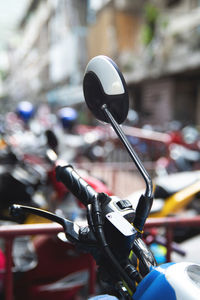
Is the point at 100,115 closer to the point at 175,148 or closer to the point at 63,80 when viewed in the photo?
the point at 175,148

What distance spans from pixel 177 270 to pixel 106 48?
62.1ft

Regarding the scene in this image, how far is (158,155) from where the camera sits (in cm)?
595

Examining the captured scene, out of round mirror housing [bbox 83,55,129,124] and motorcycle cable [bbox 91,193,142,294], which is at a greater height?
round mirror housing [bbox 83,55,129,124]

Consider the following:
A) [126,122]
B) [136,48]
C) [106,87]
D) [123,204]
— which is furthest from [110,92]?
[136,48]

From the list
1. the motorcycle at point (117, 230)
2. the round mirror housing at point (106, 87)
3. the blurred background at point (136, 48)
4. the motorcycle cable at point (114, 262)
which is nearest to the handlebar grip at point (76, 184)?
the motorcycle at point (117, 230)

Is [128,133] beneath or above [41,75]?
above

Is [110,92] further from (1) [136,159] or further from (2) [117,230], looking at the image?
(2) [117,230]

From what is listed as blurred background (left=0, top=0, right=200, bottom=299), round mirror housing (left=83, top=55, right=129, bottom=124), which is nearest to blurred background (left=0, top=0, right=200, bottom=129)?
blurred background (left=0, top=0, right=200, bottom=299)

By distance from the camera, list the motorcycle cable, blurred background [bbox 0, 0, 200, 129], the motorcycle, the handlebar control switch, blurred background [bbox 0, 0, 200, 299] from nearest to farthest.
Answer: the motorcycle → the motorcycle cable → the handlebar control switch → blurred background [bbox 0, 0, 200, 299] → blurred background [bbox 0, 0, 200, 129]

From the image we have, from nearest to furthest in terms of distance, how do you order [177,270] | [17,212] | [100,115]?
[177,270], [17,212], [100,115]

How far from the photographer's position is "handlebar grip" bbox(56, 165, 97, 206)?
1038mm

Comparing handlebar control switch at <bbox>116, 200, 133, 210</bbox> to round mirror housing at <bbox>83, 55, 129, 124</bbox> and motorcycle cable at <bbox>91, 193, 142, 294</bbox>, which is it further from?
round mirror housing at <bbox>83, 55, 129, 124</bbox>

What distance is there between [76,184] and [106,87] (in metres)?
0.31

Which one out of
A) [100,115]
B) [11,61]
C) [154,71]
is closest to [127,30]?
[154,71]
